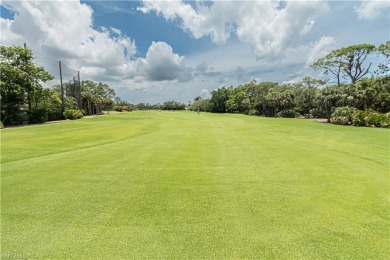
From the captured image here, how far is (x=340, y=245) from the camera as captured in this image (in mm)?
3268

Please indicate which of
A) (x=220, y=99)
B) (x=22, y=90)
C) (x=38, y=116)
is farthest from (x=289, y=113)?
(x=22, y=90)

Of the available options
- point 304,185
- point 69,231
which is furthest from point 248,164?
point 69,231

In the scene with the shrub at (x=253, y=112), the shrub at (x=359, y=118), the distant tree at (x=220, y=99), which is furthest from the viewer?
the distant tree at (x=220, y=99)

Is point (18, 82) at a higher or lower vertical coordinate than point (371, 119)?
higher

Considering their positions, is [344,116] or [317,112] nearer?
[344,116]

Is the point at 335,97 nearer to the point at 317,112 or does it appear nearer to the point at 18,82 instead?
the point at 317,112

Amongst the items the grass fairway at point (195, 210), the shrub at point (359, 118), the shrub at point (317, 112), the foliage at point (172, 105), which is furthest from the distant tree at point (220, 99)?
the grass fairway at point (195, 210)

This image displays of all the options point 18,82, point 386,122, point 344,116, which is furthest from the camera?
point 344,116

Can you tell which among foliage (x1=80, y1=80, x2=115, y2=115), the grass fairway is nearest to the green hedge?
the grass fairway

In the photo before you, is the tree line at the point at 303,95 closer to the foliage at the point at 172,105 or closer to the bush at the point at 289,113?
the bush at the point at 289,113

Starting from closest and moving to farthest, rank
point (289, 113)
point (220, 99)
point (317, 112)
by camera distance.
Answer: point (317, 112)
point (289, 113)
point (220, 99)

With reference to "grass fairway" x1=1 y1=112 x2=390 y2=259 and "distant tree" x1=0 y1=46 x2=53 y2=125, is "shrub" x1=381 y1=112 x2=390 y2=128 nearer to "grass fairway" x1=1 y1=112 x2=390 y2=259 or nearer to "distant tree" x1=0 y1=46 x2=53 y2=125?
"grass fairway" x1=1 y1=112 x2=390 y2=259

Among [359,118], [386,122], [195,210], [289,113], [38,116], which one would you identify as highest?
[38,116]

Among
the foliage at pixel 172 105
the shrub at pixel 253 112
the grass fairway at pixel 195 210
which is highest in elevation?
the foliage at pixel 172 105
